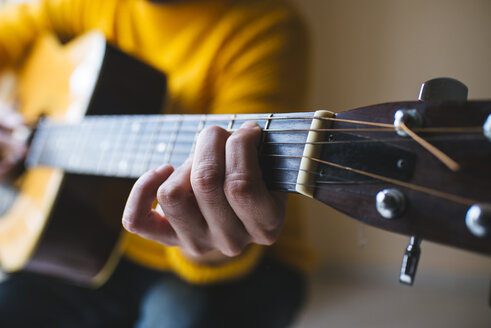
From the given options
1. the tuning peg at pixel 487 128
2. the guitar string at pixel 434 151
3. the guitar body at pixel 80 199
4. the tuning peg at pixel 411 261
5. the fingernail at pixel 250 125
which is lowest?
the guitar body at pixel 80 199

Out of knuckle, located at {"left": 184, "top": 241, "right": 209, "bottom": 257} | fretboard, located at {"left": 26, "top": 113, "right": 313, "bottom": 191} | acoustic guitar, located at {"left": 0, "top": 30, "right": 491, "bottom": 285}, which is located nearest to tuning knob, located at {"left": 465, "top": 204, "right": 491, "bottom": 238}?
acoustic guitar, located at {"left": 0, "top": 30, "right": 491, "bottom": 285}

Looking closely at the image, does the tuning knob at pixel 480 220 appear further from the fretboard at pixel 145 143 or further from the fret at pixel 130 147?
the fret at pixel 130 147

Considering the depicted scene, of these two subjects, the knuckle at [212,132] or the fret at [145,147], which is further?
the fret at [145,147]

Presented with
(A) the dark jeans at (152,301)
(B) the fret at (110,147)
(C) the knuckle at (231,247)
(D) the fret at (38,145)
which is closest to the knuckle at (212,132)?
(C) the knuckle at (231,247)

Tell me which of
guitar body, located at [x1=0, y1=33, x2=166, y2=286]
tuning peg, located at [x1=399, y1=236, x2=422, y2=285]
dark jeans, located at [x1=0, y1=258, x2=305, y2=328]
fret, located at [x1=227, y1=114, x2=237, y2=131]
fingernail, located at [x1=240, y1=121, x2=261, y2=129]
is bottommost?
dark jeans, located at [x1=0, y1=258, x2=305, y2=328]

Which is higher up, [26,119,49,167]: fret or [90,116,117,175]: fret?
[90,116,117,175]: fret

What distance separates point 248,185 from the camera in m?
0.29

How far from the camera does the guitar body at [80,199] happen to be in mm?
599

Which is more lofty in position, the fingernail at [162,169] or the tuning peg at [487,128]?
the tuning peg at [487,128]

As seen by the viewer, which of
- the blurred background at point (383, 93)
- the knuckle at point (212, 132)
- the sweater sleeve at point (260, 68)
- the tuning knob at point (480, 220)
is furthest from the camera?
the blurred background at point (383, 93)

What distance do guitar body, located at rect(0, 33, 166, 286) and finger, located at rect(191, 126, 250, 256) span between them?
10.7 inches

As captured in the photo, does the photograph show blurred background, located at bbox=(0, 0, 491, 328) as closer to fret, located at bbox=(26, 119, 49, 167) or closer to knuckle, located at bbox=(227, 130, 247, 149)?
knuckle, located at bbox=(227, 130, 247, 149)

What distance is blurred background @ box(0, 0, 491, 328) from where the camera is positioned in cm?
72

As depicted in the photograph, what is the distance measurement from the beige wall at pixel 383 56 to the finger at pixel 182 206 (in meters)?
0.31
